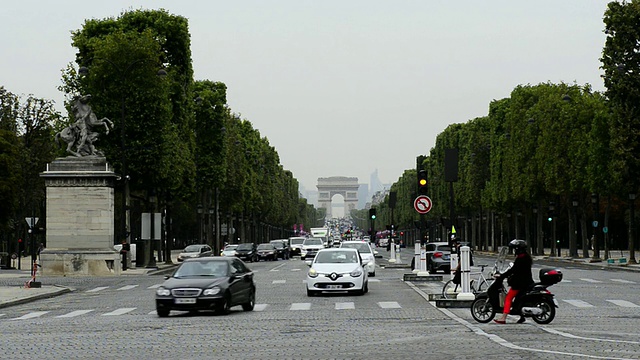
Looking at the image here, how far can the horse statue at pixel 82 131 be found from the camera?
186 feet

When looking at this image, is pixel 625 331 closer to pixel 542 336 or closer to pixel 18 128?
pixel 542 336

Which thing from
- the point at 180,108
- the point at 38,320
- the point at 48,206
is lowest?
→ the point at 38,320

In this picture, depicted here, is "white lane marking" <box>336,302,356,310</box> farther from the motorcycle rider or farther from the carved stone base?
the carved stone base

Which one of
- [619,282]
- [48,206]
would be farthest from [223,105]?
[619,282]

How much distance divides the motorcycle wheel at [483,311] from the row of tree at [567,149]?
1545 centimetres

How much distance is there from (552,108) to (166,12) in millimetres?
29442

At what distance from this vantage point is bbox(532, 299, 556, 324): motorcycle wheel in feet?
73.2

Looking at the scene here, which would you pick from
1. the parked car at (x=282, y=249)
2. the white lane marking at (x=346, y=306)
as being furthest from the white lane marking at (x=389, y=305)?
the parked car at (x=282, y=249)

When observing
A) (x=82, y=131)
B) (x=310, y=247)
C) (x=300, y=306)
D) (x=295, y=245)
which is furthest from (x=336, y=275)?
(x=295, y=245)

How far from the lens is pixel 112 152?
6209cm

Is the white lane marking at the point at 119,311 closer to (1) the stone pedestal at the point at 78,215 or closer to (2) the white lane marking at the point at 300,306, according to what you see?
(2) the white lane marking at the point at 300,306

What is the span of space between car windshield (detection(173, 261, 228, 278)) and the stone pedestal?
28269 millimetres

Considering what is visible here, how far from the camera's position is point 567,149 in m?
79.3

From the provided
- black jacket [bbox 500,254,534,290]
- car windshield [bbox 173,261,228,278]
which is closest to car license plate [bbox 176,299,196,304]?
car windshield [bbox 173,261,228,278]
